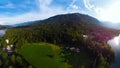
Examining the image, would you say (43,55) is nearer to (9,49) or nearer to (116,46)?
(9,49)

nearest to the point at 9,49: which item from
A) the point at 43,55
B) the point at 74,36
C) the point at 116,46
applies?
the point at 43,55

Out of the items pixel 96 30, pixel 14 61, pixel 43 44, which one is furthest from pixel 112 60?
pixel 14 61

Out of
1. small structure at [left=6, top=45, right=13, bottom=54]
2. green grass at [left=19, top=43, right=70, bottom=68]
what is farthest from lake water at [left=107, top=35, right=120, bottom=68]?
small structure at [left=6, top=45, right=13, bottom=54]

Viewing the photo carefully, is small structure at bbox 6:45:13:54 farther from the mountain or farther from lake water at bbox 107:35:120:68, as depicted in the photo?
lake water at bbox 107:35:120:68

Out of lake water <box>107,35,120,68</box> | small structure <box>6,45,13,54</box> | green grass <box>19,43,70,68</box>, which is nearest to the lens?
lake water <box>107,35,120,68</box>

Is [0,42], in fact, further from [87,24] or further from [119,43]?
[119,43]

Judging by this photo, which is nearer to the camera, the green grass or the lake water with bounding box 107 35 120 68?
the lake water with bounding box 107 35 120 68
